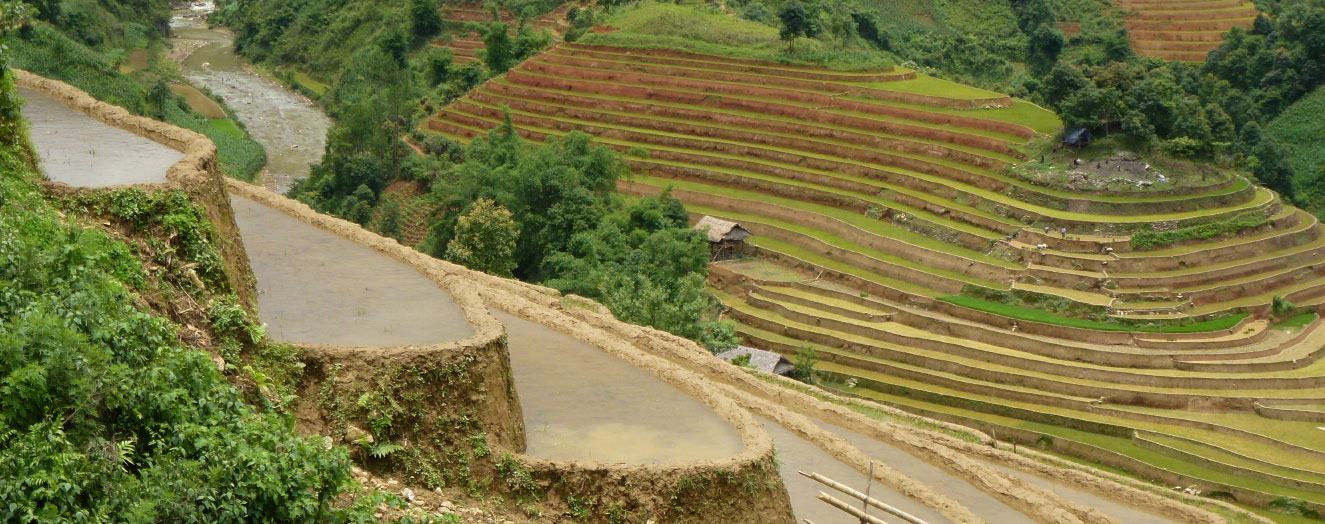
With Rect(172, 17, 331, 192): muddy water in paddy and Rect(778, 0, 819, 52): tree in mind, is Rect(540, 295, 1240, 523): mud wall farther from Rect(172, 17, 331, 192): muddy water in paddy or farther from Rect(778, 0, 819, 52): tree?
Rect(778, 0, 819, 52): tree

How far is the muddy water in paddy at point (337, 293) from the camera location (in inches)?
400

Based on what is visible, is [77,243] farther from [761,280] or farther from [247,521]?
[761,280]

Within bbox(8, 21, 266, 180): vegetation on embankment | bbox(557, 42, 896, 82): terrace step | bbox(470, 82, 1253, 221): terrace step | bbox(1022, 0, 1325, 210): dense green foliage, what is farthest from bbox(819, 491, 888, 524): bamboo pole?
bbox(557, 42, 896, 82): terrace step

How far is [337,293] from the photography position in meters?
11.5

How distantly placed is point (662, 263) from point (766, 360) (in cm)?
595

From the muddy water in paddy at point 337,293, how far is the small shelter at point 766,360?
1500 cm

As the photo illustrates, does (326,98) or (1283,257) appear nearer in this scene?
(1283,257)

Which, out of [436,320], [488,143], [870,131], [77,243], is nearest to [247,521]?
[77,243]

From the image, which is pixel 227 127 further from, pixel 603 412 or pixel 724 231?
pixel 603 412

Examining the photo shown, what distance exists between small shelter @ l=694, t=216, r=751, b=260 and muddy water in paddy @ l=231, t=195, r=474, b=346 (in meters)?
23.4

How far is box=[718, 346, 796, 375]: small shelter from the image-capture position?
92.5 feet

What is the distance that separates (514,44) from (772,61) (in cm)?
1265

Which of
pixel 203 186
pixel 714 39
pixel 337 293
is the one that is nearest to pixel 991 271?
pixel 714 39

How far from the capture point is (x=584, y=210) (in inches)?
1347
